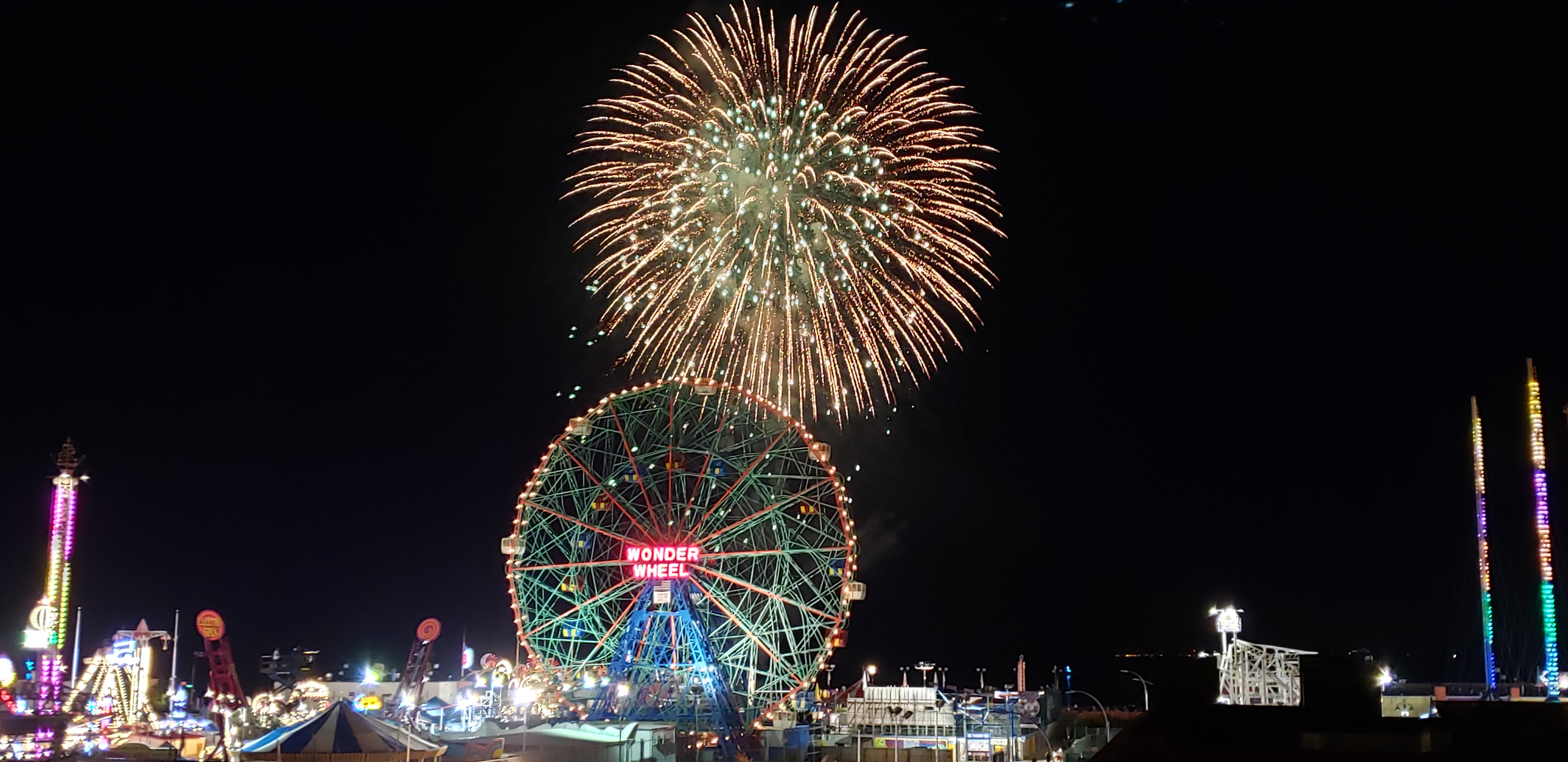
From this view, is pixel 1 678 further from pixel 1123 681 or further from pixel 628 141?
pixel 1123 681

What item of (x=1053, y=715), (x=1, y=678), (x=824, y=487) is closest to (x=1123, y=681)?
(x=1053, y=715)

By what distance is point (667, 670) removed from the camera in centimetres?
5409

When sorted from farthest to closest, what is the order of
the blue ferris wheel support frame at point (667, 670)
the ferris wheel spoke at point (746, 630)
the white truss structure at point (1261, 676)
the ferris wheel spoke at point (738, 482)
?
the ferris wheel spoke at point (738, 482)
the ferris wheel spoke at point (746, 630)
the white truss structure at point (1261, 676)
the blue ferris wheel support frame at point (667, 670)

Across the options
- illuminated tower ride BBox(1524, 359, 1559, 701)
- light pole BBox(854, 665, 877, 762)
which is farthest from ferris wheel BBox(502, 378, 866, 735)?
illuminated tower ride BBox(1524, 359, 1559, 701)

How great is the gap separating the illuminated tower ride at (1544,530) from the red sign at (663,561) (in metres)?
39.4

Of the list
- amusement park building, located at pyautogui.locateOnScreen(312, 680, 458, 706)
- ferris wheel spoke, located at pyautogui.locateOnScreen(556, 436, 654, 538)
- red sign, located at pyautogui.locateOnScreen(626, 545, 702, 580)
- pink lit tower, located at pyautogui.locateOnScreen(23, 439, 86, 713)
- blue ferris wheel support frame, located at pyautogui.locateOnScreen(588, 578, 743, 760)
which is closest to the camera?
blue ferris wheel support frame, located at pyautogui.locateOnScreen(588, 578, 743, 760)

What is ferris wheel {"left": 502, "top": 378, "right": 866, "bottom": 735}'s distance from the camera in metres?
54.0

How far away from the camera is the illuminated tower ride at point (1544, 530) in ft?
215

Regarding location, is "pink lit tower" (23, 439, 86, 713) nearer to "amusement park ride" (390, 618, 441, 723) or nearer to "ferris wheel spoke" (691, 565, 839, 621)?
"amusement park ride" (390, 618, 441, 723)

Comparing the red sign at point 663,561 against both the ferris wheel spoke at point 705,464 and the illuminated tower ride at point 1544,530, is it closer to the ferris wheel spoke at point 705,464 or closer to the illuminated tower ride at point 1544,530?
the ferris wheel spoke at point 705,464

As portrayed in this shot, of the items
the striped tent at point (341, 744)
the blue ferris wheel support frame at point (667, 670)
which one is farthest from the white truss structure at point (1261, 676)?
the striped tent at point (341, 744)

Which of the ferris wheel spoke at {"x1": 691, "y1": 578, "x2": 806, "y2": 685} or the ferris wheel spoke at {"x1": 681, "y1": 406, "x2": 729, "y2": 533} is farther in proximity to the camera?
the ferris wheel spoke at {"x1": 681, "y1": 406, "x2": 729, "y2": 533}

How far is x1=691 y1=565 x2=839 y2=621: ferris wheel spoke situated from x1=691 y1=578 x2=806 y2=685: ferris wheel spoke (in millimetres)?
536

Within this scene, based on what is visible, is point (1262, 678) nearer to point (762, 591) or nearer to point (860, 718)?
point (860, 718)
